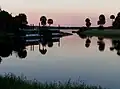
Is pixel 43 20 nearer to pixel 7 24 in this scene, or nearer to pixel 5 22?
pixel 7 24

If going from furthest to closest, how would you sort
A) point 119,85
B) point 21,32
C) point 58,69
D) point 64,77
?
1. point 21,32
2. point 58,69
3. point 64,77
4. point 119,85

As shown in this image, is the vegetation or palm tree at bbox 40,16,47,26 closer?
the vegetation

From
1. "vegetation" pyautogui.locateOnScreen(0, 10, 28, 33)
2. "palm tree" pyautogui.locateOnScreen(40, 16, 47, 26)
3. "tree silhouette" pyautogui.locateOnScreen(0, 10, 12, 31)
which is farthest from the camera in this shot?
"palm tree" pyautogui.locateOnScreen(40, 16, 47, 26)

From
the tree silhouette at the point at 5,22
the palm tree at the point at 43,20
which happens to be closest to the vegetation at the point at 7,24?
the tree silhouette at the point at 5,22

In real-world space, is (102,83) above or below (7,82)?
below

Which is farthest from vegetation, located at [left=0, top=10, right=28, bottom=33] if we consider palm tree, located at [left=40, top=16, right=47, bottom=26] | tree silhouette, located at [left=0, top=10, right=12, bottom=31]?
palm tree, located at [left=40, top=16, right=47, bottom=26]

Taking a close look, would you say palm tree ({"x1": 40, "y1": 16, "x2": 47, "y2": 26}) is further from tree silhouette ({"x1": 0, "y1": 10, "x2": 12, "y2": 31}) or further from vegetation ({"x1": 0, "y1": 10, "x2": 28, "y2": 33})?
tree silhouette ({"x1": 0, "y1": 10, "x2": 12, "y2": 31})

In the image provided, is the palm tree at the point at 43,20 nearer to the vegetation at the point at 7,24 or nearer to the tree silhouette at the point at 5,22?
the vegetation at the point at 7,24

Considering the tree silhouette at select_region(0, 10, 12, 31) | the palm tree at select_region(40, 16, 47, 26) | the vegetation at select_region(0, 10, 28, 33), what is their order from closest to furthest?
1. the tree silhouette at select_region(0, 10, 12, 31)
2. the vegetation at select_region(0, 10, 28, 33)
3. the palm tree at select_region(40, 16, 47, 26)

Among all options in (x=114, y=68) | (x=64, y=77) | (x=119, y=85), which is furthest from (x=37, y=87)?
(x=114, y=68)

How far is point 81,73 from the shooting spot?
100 feet

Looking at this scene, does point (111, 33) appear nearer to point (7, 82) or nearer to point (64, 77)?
point (64, 77)

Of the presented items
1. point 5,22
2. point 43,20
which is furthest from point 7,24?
point 43,20

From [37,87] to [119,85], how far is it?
932 centimetres
